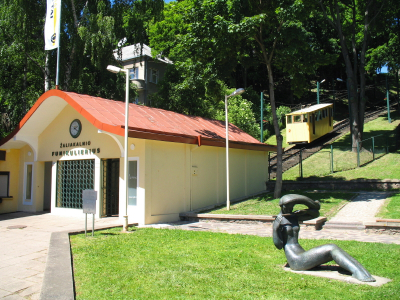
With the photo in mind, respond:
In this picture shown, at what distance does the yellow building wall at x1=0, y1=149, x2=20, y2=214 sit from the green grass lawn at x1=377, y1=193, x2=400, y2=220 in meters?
14.6

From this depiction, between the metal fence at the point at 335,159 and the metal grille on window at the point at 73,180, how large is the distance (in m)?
12.3

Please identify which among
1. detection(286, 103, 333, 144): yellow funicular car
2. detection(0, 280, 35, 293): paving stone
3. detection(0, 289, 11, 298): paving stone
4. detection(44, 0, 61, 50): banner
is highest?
detection(44, 0, 61, 50): banner

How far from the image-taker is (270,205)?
44.7ft

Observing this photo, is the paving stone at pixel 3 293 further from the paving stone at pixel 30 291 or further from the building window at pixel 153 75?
the building window at pixel 153 75

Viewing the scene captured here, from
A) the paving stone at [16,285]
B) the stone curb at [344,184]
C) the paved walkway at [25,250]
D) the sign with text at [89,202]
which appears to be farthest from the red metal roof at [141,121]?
the paving stone at [16,285]

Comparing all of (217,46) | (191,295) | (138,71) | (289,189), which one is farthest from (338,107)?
(191,295)

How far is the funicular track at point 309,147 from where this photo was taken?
24.1m

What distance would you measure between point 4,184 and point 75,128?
4500 millimetres

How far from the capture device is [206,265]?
602 centimetres

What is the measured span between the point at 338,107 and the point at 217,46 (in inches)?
1454

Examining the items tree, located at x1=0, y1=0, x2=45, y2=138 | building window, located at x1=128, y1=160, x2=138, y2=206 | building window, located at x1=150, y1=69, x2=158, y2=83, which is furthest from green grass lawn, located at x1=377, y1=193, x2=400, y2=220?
building window, located at x1=150, y1=69, x2=158, y2=83

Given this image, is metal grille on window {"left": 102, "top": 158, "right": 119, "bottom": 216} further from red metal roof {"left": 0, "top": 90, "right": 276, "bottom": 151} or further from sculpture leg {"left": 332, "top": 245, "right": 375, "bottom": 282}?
sculpture leg {"left": 332, "top": 245, "right": 375, "bottom": 282}

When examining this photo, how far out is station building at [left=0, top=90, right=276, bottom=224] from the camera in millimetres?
11484

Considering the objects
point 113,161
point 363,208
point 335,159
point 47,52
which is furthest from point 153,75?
point 363,208
